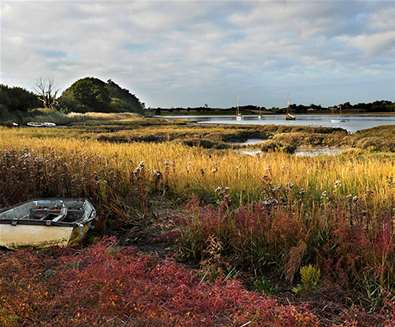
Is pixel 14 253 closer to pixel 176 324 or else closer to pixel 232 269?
pixel 232 269

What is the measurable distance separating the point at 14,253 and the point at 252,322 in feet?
13.7

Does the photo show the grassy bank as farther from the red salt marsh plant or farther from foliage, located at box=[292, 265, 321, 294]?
the red salt marsh plant

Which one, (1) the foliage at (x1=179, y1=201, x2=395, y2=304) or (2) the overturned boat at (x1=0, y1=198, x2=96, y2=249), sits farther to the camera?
(2) the overturned boat at (x1=0, y1=198, x2=96, y2=249)

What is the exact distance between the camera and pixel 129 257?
19.6 ft

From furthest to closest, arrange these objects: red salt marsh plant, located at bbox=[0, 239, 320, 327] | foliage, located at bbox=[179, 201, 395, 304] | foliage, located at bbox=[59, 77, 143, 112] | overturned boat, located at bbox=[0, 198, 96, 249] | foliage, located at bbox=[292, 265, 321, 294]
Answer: foliage, located at bbox=[59, 77, 143, 112] → overturned boat, located at bbox=[0, 198, 96, 249] → foliage, located at bbox=[179, 201, 395, 304] → foliage, located at bbox=[292, 265, 321, 294] → red salt marsh plant, located at bbox=[0, 239, 320, 327]

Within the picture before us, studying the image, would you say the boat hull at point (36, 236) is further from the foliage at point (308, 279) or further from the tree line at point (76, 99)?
the tree line at point (76, 99)

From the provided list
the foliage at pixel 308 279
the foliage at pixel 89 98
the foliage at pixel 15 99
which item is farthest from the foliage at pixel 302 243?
the foliage at pixel 89 98

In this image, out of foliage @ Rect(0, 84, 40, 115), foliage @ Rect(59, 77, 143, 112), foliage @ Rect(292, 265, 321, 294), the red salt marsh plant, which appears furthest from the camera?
foliage @ Rect(59, 77, 143, 112)

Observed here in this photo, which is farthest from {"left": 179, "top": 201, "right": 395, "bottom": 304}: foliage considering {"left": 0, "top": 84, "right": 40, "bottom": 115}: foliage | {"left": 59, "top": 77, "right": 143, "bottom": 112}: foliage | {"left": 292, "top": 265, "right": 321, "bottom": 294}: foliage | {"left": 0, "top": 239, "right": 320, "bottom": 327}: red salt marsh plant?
{"left": 59, "top": 77, "right": 143, "bottom": 112}: foliage

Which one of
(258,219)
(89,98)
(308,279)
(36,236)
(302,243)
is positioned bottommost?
(308,279)

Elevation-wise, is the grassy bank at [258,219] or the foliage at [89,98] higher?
the foliage at [89,98]

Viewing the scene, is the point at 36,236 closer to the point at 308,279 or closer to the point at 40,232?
the point at 40,232

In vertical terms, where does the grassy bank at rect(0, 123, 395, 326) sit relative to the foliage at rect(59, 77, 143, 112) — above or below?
below

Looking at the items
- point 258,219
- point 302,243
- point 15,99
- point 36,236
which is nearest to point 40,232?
point 36,236
